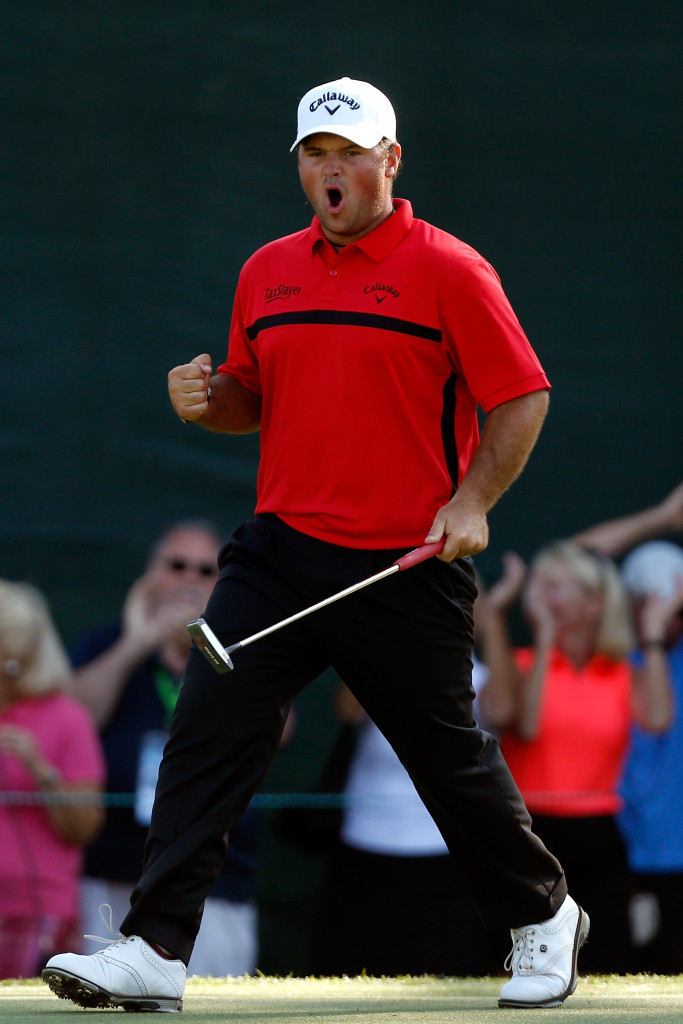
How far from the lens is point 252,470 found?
4.00 m

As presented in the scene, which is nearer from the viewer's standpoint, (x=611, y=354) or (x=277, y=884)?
(x=277, y=884)

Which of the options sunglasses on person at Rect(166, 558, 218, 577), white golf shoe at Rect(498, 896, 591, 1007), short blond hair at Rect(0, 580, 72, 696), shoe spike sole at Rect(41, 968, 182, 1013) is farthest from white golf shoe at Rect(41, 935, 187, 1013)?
sunglasses on person at Rect(166, 558, 218, 577)

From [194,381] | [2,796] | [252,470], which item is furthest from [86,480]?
[194,381]

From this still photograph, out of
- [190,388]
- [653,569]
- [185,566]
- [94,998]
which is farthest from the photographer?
[653,569]

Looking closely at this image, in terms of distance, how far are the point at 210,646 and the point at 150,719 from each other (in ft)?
4.47

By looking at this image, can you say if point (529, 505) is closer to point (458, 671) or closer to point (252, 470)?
point (252, 470)

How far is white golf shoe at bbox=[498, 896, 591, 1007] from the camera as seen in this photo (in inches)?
110

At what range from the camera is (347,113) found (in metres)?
2.71

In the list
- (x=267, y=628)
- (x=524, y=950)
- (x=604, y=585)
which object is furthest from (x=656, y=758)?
(x=267, y=628)

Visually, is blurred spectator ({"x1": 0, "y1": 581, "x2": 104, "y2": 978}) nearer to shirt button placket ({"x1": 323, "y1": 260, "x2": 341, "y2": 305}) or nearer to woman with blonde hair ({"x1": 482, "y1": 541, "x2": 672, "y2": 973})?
woman with blonde hair ({"x1": 482, "y1": 541, "x2": 672, "y2": 973})

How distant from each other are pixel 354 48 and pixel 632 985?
8.77 feet

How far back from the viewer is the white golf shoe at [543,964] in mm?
2783

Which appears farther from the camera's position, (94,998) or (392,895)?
(392,895)

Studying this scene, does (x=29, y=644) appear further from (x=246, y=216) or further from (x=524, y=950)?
(x=524, y=950)
